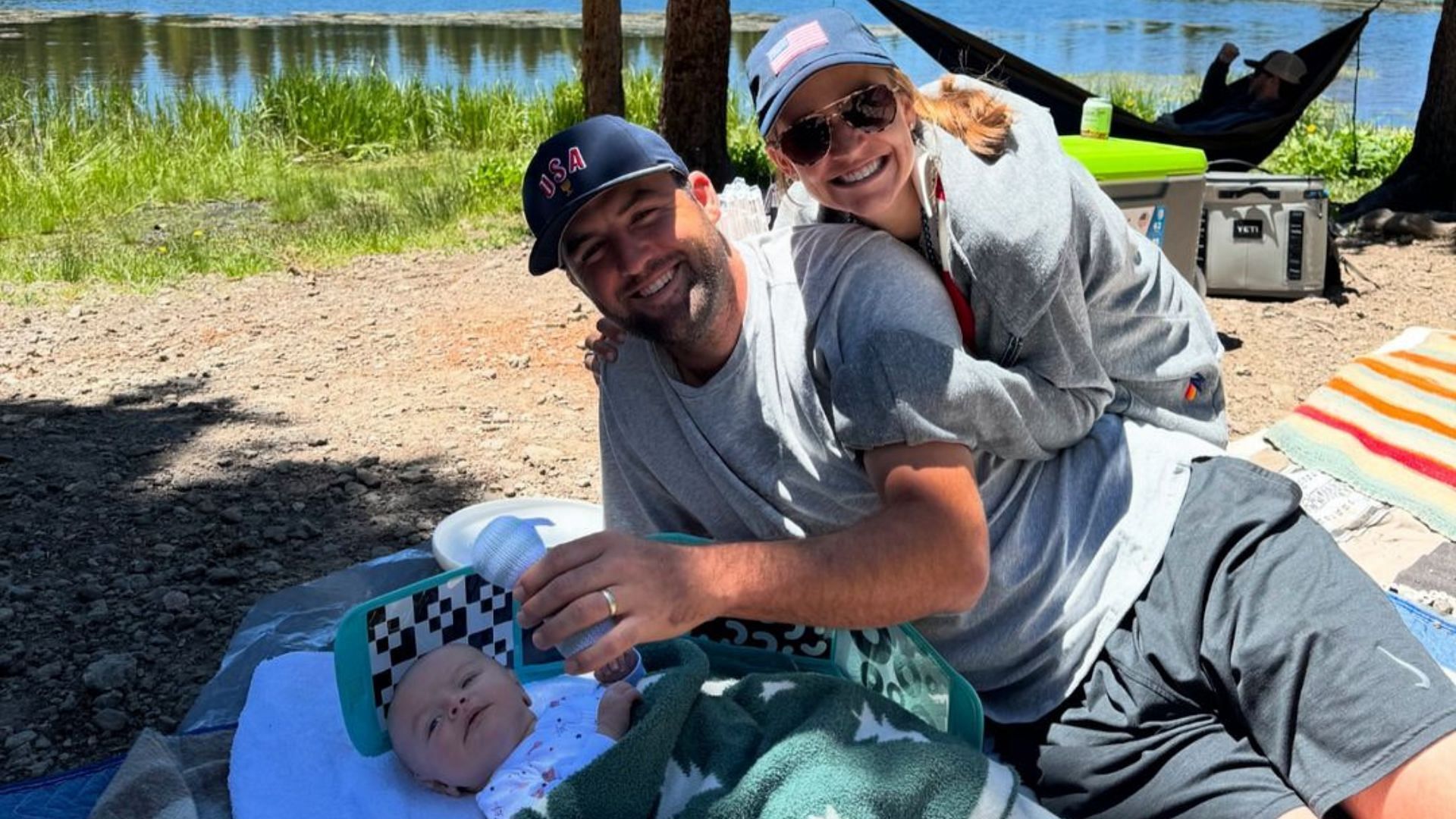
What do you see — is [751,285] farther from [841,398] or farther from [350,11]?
[350,11]

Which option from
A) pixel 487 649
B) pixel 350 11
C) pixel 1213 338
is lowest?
pixel 487 649

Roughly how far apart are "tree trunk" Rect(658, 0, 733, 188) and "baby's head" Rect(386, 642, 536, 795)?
17.2ft

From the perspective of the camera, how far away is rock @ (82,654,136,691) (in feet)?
8.91

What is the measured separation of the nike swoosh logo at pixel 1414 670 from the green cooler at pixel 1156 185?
248 centimetres

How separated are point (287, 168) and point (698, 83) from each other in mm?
3416

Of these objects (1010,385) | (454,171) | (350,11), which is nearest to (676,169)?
(1010,385)

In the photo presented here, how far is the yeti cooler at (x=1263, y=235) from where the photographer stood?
5.31m

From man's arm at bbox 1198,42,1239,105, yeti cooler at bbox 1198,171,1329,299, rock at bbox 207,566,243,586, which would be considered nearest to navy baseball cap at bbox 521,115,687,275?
rock at bbox 207,566,243,586

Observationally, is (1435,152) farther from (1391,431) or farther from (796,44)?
(796,44)

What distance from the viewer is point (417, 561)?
2.97m

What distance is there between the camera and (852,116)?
79.9 inches

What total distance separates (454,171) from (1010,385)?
7050 mm

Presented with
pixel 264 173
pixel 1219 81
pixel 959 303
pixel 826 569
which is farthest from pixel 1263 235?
pixel 264 173

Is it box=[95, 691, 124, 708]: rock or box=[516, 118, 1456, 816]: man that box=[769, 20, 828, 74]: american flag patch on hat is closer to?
box=[516, 118, 1456, 816]: man
